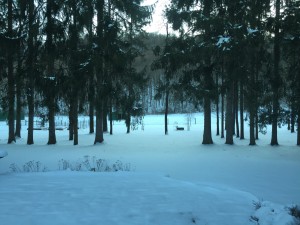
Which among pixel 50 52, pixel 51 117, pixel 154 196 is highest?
pixel 50 52

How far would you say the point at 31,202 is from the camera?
6094 millimetres

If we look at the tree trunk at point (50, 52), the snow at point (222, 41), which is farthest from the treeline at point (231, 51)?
the tree trunk at point (50, 52)

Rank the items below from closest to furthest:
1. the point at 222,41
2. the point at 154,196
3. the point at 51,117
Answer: the point at 154,196 → the point at 222,41 → the point at 51,117

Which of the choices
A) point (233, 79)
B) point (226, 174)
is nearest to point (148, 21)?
point (233, 79)

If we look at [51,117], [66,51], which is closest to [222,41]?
[66,51]

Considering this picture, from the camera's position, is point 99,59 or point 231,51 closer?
point 231,51

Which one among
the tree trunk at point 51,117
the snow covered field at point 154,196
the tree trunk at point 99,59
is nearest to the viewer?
the snow covered field at point 154,196

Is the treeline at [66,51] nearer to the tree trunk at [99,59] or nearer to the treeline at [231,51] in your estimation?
the tree trunk at [99,59]

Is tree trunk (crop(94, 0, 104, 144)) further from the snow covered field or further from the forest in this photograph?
the snow covered field

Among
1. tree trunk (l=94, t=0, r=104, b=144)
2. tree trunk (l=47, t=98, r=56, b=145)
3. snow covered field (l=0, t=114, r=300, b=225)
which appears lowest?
snow covered field (l=0, t=114, r=300, b=225)

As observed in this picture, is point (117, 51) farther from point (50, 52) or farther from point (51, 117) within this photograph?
point (51, 117)

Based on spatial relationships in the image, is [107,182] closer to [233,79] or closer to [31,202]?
[31,202]

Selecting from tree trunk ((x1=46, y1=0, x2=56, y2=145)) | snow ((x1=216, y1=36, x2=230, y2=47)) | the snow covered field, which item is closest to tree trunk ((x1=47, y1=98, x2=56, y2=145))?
tree trunk ((x1=46, y1=0, x2=56, y2=145))

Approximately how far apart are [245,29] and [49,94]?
30.4ft
